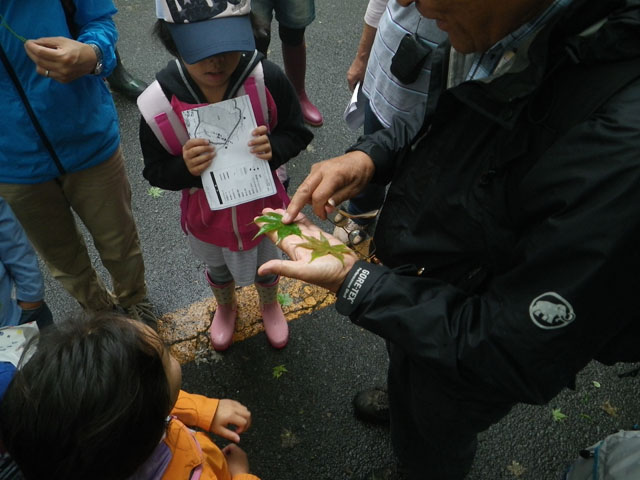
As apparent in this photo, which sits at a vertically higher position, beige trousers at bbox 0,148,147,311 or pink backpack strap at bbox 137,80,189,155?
pink backpack strap at bbox 137,80,189,155

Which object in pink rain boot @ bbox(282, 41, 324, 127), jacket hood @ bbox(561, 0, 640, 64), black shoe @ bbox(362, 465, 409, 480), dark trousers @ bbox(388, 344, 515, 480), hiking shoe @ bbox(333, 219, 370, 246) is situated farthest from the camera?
pink rain boot @ bbox(282, 41, 324, 127)

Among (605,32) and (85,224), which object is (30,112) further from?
(605,32)

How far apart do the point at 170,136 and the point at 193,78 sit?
240 millimetres

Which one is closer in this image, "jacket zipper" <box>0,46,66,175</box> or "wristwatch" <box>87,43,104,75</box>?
"jacket zipper" <box>0,46,66,175</box>

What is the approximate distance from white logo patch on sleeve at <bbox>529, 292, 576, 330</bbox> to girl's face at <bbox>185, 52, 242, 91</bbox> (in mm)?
1330

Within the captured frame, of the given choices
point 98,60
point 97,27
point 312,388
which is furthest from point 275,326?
point 97,27

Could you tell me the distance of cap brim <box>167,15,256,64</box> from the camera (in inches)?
62.6

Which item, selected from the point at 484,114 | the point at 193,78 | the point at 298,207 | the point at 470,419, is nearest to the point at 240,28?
the point at 193,78

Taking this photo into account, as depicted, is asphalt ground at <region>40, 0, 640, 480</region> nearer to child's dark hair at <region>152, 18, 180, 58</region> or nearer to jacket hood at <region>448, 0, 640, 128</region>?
child's dark hair at <region>152, 18, 180, 58</region>

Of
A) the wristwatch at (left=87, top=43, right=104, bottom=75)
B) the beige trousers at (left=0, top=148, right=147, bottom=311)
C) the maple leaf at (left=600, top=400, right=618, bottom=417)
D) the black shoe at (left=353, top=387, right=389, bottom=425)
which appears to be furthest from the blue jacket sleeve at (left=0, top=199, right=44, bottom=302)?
the maple leaf at (left=600, top=400, right=618, bottom=417)

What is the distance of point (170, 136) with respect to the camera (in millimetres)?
1793

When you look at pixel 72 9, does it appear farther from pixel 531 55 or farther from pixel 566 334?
pixel 566 334

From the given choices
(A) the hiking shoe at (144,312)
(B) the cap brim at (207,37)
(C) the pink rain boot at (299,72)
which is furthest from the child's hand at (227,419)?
(C) the pink rain boot at (299,72)

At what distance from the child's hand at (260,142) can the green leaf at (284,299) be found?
4.46ft
